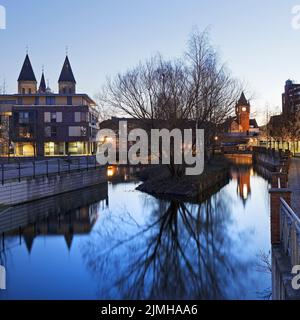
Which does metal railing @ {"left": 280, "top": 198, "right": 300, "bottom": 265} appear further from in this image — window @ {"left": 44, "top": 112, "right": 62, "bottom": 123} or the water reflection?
window @ {"left": 44, "top": 112, "right": 62, "bottom": 123}

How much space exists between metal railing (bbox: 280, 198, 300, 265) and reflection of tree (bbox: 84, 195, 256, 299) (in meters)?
2.59

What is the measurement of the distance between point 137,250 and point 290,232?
8.07 meters

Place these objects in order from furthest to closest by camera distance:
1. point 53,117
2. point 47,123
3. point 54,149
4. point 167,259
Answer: point 54,149
point 53,117
point 47,123
point 167,259

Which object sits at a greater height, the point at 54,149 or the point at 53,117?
the point at 53,117

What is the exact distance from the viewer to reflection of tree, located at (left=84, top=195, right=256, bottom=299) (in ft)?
37.2

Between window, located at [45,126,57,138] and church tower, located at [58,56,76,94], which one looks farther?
church tower, located at [58,56,76,94]

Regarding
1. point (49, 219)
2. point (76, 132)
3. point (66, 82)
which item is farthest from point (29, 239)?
point (66, 82)

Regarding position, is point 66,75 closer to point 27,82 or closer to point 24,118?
point 27,82

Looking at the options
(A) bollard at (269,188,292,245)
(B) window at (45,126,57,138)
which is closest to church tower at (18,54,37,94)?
(B) window at (45,126,57,138)

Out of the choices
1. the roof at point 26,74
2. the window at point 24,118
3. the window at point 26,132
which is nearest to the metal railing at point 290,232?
the window at point 26,132

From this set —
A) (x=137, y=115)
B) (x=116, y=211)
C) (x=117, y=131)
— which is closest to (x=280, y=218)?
(x=116, y=211)

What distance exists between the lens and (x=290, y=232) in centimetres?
833
